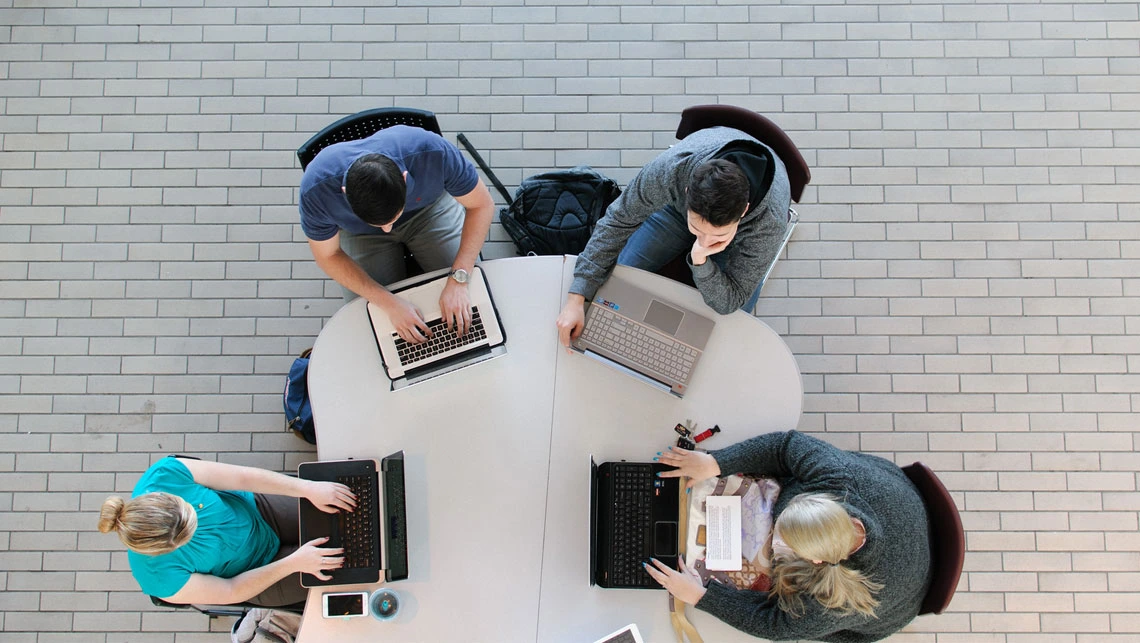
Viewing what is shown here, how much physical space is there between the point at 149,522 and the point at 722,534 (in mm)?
1683

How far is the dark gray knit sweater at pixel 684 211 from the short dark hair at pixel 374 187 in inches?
26.0

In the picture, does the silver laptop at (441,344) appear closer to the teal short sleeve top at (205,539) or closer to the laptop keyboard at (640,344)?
the laptop keyboard at (640,344)

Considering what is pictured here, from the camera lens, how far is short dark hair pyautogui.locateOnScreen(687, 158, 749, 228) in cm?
198

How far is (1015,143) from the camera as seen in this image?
329 centimetres

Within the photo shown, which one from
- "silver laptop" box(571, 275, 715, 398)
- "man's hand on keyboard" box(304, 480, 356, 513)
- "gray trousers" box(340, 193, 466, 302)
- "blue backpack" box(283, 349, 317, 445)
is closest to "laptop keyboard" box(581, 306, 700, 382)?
"silver laptop" box(571, 275, 715, 398)

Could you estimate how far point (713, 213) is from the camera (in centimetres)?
201

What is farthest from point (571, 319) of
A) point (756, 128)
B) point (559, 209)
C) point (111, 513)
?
point (111, 513)

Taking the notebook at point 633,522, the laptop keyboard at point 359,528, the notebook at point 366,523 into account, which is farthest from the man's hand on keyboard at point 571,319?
the laptop keyboard at point 359,528

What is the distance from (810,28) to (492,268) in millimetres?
1967

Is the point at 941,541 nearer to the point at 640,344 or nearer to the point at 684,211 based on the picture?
the point at 640,344

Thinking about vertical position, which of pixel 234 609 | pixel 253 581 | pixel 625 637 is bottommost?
pixel 234 609

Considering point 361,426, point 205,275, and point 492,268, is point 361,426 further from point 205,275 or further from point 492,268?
point 205,275

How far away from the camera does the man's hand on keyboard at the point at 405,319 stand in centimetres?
239

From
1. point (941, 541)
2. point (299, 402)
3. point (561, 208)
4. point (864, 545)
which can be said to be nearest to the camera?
point (864, 545)
